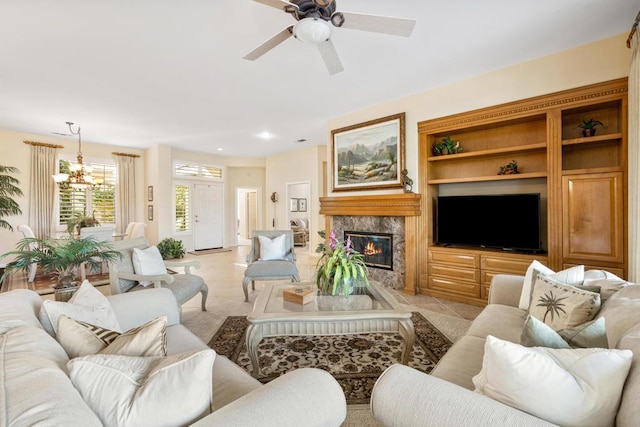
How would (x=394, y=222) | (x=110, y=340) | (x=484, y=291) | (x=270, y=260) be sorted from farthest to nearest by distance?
(x=394, y=222)
(x=270, y=260)
(x=484, y=291)
(x=110, y=340)

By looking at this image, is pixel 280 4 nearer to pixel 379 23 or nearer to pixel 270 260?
pixel 379 23

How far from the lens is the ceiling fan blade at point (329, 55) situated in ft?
7.29

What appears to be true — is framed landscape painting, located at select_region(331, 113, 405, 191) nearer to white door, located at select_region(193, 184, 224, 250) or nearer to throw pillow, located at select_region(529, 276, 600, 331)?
throw pillow, located at select_region(529, 276, 600, 331)

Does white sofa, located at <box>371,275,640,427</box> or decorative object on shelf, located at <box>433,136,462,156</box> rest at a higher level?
decorative object on shelf, located at <box>433,136,462,156</box>

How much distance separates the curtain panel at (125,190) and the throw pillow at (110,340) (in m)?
7.08

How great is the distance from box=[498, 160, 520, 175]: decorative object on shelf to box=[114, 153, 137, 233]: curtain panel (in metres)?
7.79

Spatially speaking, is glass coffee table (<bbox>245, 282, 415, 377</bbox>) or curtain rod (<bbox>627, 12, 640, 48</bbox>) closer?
glass coffee table (<bbox>245, 282, 415, 377</bbox>)

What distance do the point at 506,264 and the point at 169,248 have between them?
677cm

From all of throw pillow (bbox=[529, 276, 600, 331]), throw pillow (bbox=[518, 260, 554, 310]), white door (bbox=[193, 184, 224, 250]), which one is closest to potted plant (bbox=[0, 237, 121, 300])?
throw pillow (bbox=[529, 276, 600, 331])

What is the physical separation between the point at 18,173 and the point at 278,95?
5.70 meters

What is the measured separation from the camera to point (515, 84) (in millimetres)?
3273

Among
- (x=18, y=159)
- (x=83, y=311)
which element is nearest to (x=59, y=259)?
(x=83, y=311)

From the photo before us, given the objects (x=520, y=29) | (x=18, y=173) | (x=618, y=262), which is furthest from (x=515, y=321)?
(x=18, y=173)

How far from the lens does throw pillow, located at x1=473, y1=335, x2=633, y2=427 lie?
0.80 meters
